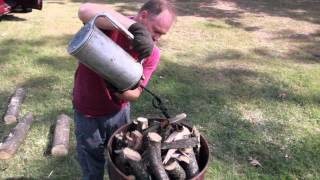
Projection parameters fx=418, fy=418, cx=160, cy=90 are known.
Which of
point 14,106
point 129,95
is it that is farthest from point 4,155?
point 129,95

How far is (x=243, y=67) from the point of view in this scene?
721 cm

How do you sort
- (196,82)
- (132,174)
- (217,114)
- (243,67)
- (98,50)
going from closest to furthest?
(98,50) → (132,174) → (217,114) → (196,82) → (243,67)

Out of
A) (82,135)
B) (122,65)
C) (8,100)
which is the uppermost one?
(122,65)

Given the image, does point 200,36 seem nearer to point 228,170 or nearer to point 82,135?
point 228,170

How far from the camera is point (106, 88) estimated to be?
2.99 meters

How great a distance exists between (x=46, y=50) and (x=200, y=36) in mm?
3211

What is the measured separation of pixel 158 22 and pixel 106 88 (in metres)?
0.65

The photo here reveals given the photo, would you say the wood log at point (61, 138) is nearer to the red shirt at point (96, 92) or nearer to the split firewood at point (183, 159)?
the red shirt at point (96, 92)

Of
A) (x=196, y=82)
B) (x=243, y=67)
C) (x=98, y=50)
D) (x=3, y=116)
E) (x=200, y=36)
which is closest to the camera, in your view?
(x=98, y=50)

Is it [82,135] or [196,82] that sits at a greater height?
[82,135]

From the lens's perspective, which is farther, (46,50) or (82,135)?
(46,50)

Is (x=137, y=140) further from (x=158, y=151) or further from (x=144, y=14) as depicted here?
(x=144, y=14)

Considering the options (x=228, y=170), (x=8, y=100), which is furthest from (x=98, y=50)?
(x=8, y=100)

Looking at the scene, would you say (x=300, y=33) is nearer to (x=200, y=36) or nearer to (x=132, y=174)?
(x=200, y=36)
